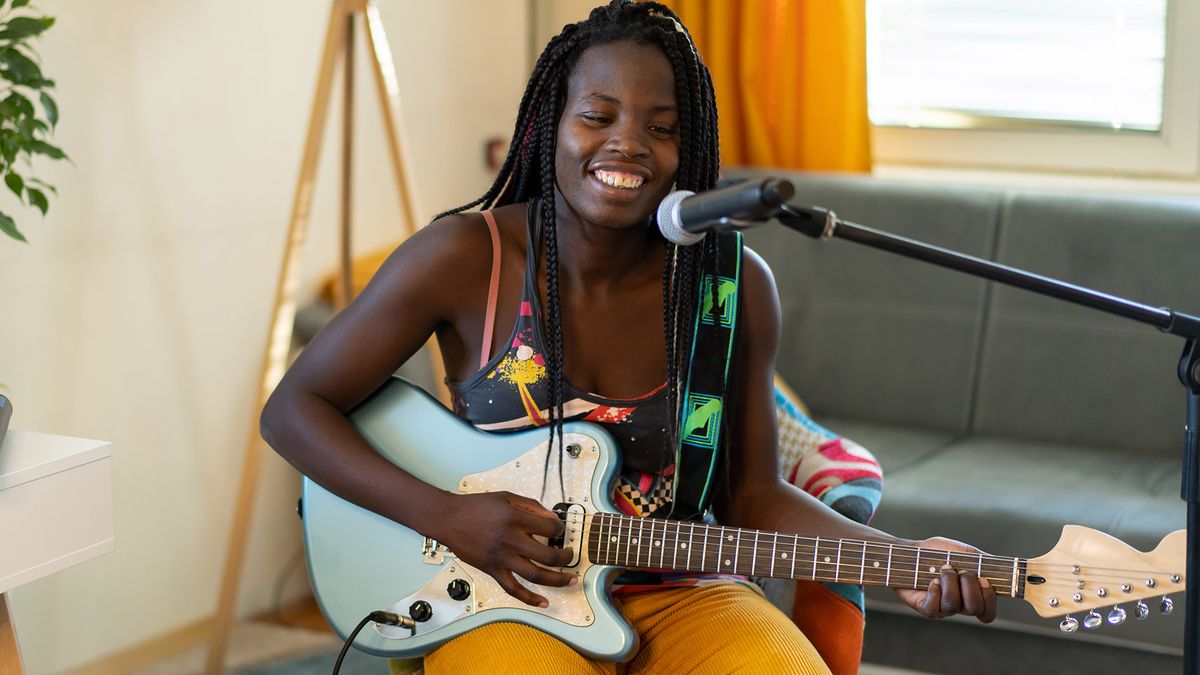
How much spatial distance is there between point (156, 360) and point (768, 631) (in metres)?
1.52

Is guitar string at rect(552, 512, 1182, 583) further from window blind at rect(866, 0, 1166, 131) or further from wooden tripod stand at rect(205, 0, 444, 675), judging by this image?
window blind at rect(866, 0, 1166, 131)

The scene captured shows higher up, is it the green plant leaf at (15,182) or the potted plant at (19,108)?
the potted plant at (19,108)

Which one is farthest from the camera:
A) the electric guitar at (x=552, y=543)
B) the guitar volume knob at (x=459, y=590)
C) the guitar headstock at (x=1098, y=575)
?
the guitar volume knob at (x=459, y=590)

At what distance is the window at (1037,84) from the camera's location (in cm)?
292

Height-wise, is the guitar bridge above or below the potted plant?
below

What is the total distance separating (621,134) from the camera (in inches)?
61.6

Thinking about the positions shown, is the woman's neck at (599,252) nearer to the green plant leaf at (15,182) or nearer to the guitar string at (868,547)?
the guitar string at (868,547)

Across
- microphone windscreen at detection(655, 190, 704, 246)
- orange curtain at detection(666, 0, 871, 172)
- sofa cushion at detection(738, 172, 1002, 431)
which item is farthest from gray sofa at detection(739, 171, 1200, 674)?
microphone windscreen at detection(655, 190, 704, 246)

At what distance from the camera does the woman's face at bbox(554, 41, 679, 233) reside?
1.56 m

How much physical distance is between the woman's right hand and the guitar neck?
0.19 ft

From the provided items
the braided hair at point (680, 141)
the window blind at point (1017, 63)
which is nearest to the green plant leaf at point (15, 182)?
the braided hair at point (680, 141)

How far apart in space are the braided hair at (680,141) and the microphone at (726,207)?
0.52 meters

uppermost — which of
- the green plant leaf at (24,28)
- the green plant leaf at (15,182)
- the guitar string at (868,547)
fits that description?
the green plant leaf at (24,28)

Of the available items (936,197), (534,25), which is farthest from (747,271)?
(534,25)
